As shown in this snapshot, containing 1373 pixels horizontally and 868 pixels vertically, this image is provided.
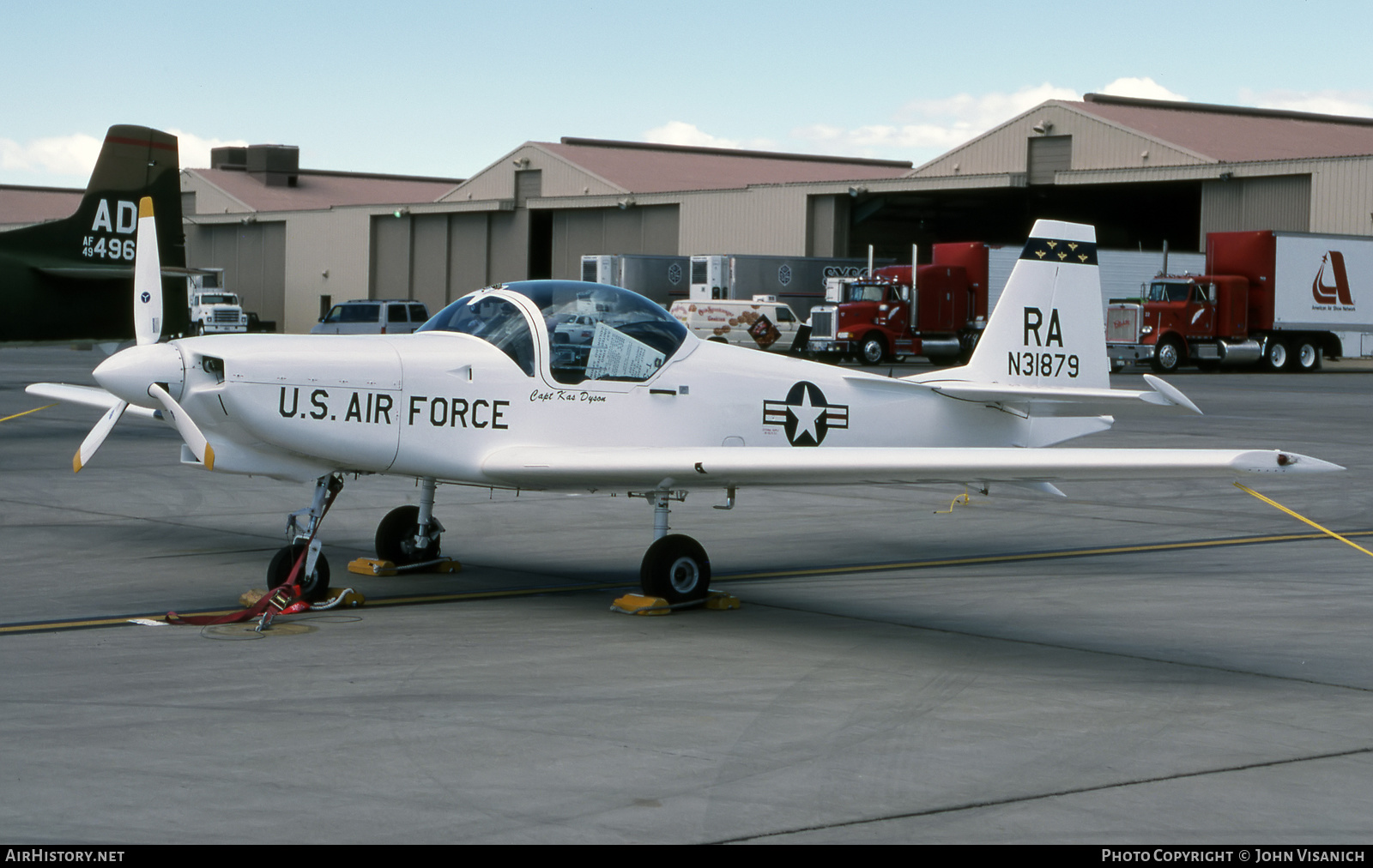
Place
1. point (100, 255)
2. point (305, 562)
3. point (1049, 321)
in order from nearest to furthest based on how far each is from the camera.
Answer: point (305, 562) < point (1049, 321) < point (100, 255)

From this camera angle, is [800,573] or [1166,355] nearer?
[800,573]

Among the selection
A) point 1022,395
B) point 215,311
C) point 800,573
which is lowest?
point 800,573

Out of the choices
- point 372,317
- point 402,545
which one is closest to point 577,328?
point 402,545

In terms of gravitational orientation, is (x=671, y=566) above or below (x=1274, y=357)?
below

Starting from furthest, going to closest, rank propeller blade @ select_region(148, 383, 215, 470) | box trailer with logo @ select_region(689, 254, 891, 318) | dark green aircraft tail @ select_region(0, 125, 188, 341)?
box trailer with logo @ select_region(689, 254, 891, 318) < dark green aircraft tail @ select_region(0, 125, 188, 341) < propeller blade @ select_region(148, 383, 215, 470)

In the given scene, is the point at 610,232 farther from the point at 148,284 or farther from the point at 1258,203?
the point at 148,284

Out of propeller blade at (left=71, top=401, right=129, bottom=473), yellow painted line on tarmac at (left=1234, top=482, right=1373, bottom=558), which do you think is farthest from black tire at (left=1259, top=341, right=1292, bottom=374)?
propeller blade at (left=71, top=401, right=129, bottom=473)

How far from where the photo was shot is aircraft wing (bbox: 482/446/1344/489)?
7.92 m

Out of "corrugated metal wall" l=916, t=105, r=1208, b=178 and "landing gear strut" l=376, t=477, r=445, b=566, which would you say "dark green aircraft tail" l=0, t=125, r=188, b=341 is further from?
"corrugated metal wall" l=916, t=105, r=1208, b=178

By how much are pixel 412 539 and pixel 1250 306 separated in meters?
39.4

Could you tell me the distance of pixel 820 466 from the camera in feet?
27.7

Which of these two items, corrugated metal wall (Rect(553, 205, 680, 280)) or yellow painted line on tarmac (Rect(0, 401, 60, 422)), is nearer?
yellow painted line on tarmac (Rect(0, 401, 60, 422))
